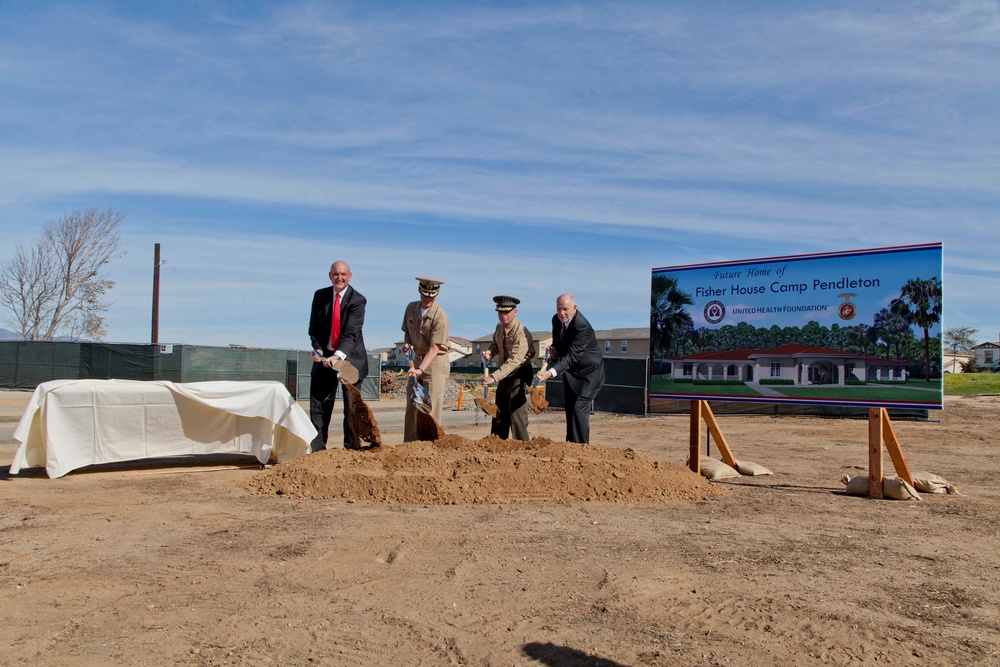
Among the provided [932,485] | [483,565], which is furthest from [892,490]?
[483,565]

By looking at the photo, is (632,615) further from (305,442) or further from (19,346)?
(19,346)

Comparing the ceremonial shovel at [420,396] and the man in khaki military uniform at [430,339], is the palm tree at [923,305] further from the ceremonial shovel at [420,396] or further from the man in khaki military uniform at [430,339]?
the ceremonial shovel at [420,396]

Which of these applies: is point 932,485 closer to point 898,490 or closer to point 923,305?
point 898,490

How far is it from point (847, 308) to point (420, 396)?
4.34m

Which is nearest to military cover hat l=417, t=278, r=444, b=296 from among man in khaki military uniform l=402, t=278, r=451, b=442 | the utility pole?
man in khaki military uniform l=402, t=278, r=451, b=442

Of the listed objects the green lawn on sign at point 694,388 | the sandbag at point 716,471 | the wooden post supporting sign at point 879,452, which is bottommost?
the sandbag at point 716,471

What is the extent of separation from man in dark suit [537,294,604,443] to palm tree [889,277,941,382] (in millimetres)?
2932

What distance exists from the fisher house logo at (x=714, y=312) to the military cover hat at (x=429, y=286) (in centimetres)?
297

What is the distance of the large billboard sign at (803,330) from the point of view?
7312mm

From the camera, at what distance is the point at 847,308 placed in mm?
7711

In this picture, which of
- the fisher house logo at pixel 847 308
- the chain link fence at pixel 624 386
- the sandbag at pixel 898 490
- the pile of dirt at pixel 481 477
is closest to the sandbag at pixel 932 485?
the sandbag at pixel 898 490

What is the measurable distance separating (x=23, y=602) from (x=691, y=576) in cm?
333

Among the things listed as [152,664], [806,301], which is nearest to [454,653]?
[152,664]

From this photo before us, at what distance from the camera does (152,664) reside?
3.04 meters
